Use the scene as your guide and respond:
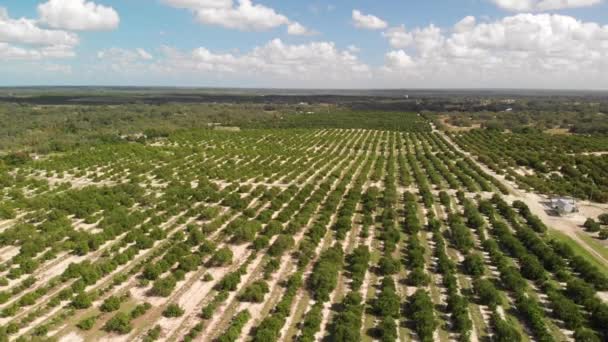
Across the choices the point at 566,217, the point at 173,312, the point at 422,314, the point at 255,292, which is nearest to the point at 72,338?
the point at 173,312

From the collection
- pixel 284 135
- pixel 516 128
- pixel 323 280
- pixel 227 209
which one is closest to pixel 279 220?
pixel 227 209

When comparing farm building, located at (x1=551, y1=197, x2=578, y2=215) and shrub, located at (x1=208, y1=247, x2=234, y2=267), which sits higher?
farm building, located at (x1=551, y1=197, x2=578, y2=215)

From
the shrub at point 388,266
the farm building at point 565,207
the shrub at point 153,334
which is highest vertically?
the farm building at point 565,207

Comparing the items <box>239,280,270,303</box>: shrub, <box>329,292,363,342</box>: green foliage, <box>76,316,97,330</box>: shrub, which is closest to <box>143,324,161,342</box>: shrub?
<box>76,316,97,330</box>: shrub

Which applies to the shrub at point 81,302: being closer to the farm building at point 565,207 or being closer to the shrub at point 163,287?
the shrub at point 163,287

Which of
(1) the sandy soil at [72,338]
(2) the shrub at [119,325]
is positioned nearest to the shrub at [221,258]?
(2) the shrub at [119,325]

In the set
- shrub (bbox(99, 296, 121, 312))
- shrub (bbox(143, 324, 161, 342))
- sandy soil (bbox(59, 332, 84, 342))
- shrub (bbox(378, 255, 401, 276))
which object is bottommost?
sandy soil (bbox(59, 332, 84, 342))

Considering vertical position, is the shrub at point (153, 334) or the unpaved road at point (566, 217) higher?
the unpaved road at point (566, 217)

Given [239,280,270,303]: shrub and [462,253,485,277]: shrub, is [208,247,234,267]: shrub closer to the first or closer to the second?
[239,280,270,303]: shrub
